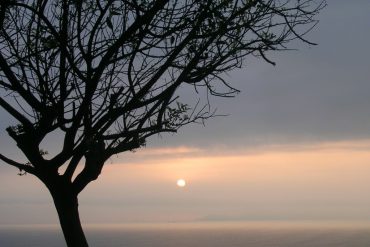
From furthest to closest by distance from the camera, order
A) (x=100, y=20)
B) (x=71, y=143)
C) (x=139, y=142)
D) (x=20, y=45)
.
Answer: (x=139, y=142) → (x=20, y=45) → (x=71, y=143) → (x=100, y=20)

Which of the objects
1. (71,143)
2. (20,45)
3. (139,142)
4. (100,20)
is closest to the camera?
(100,20)

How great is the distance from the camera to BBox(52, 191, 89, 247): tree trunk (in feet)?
29.3

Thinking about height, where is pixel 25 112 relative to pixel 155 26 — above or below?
below

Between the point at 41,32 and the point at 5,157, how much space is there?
7.71 ft

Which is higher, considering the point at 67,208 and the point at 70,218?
the point at 67,208

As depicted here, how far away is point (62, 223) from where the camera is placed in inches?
358

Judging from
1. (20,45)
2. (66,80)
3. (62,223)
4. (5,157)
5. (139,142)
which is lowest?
(62,223)

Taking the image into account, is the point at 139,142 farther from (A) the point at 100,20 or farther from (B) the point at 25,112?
(A) the point at 100,20

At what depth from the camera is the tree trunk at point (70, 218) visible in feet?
29.3

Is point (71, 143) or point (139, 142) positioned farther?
point (139, 142)

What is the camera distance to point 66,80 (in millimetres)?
9414

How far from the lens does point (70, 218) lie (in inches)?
355

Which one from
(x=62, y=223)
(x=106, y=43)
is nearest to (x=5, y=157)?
(x=62, y=223)

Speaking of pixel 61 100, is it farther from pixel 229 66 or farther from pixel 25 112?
pixel 229 66
